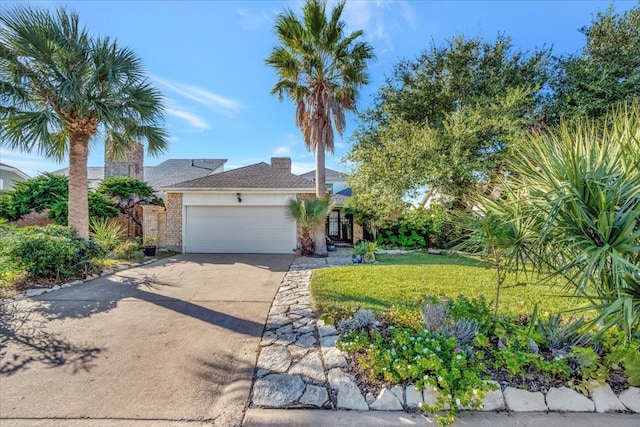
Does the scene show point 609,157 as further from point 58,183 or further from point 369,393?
point 58,183

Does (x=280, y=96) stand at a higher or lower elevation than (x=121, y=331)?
higher

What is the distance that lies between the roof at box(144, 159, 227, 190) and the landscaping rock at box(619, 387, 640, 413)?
20.3 metres

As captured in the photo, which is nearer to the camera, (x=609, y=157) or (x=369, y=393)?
(x=369, y=393)

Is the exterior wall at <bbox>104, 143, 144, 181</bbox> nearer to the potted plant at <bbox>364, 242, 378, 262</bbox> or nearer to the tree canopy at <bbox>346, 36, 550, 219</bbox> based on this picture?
the tree canopy at <bbox>346, 36, 550, 219</bbox>

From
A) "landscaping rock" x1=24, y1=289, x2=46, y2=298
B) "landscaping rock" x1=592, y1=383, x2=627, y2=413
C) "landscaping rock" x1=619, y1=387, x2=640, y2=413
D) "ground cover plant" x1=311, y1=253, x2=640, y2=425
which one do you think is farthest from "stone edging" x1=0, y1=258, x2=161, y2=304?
"landscaping rock" x1=619, y1=387, x2=640, y2=413

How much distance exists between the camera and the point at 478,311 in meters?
3.66

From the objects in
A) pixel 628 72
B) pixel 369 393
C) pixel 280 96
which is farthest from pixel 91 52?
pixel 628 72

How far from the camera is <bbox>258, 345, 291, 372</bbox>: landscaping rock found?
3.14m

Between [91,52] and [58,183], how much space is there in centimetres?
805

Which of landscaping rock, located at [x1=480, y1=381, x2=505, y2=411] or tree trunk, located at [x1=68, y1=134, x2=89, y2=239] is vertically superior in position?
tree trunk, located at [x1=68, y1=134, x2=89, y2=239]

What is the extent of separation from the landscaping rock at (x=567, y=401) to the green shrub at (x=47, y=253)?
9.02 m

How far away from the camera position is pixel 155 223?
42.0ft

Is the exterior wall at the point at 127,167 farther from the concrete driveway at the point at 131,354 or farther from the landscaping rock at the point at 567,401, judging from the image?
the landscaping rock at the point at 567,401

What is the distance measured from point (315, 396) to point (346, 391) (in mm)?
304
